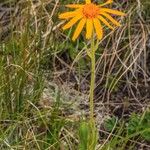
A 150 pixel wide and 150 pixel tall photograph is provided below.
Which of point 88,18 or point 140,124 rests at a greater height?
point 88,18

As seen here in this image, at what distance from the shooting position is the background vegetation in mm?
1744

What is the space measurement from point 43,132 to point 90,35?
2.16 ft

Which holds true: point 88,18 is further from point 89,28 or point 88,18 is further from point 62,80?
point 62,80

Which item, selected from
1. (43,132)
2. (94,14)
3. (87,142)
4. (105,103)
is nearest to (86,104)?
(105,103)

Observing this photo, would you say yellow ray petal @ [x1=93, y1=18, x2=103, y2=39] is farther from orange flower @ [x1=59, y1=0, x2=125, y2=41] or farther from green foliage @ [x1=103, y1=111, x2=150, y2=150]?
green foliage @ [x1=103, y1=111, x2=150, y2=150]

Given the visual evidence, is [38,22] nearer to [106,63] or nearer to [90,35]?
[106,63]

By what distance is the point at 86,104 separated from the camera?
2.03 metres

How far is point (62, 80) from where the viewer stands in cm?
210

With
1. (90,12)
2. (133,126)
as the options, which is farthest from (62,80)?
(90,12)

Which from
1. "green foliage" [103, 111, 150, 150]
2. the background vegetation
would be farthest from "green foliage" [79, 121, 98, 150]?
"green foliage" [103, 111, 150, 150]

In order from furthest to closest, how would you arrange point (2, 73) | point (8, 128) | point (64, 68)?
point (64, 68)
point (2, 73)
point (8, 128)

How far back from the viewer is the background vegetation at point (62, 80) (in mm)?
1744

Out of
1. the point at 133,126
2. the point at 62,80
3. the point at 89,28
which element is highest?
the point at 89,28

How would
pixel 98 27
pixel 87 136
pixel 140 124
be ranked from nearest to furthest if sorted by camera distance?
pixel 98 27, pixel 87 136, pixel 140 124
